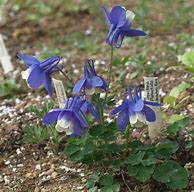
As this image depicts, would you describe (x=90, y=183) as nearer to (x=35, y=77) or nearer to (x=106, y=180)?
(x=106, y=180)

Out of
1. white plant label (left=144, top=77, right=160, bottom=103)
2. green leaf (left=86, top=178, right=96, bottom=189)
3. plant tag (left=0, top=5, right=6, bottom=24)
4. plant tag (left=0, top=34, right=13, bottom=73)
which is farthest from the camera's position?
plant tag (left=0, top=5, right=6, bottom=24)

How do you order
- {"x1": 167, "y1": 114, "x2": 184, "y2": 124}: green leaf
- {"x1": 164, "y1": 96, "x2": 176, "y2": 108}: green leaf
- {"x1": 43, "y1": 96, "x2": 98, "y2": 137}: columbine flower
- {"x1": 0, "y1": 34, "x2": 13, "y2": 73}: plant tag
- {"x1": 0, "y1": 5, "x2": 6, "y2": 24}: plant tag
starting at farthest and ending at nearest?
{"x1": 0, "y1": 5, "x2": 6, "y2": 24}: plant tag < {"x1": 0, "y1": 34, "x2": 13, "y2": 73}: plant tag < {"x1": 164, "y1": 96, "x2": 176, "y2": 108}: green leaf < {"x1": 167, "y1": 114, "x2": 184, "y2": 124}: green leaf < {"x1": 43, "y1": 96, "x2": 98, "y2": 137}: columbine flower

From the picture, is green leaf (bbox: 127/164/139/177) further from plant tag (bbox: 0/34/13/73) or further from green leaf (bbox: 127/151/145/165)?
plant tag (bbox: 0/34/13/73)

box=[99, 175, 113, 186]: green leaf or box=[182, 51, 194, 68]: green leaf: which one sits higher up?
box=[182, 51, 194, 68]: green leaf

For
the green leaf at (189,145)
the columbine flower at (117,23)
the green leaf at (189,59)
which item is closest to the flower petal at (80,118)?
the columbine flower at (117,23)

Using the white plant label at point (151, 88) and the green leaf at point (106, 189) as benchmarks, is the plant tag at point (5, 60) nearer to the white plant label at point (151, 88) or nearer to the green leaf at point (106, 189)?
the white plant label at point (151, 88)

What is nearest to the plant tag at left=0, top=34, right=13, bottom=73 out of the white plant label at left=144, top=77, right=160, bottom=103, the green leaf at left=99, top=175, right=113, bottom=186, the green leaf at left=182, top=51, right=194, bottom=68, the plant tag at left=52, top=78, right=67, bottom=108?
the plant tag at left=52, top=78, right=67, bottom=108

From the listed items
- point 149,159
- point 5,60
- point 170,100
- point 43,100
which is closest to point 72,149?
point 149,159
